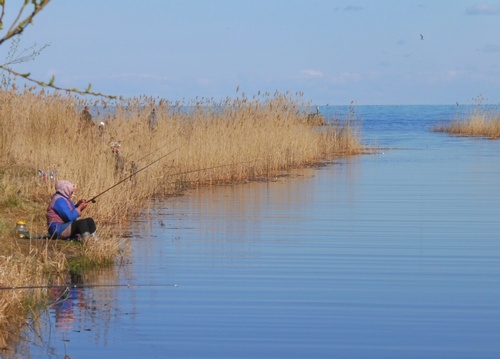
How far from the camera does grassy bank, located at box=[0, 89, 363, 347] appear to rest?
10.6 m

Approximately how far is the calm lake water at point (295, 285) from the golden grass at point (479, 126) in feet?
87.4

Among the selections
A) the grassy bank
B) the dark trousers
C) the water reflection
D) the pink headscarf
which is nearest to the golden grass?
the grassy bank

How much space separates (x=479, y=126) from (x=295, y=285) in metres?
37.4

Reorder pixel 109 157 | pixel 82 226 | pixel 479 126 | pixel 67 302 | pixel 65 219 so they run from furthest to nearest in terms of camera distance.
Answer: pixel 479 126 < pixel 109 157 < pixel 65 219 < pixel 82 226 < pixel 67 302

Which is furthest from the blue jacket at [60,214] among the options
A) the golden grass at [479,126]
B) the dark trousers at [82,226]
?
the golden grass at [479,126]

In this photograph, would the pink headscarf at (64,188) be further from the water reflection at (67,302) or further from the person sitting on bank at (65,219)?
the water reflection at (67,302)

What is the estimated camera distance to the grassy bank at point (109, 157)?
10.6 m

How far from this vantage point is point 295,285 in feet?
32.1

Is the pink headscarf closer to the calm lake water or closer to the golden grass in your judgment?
the calm lake water

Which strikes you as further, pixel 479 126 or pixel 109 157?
pixel 479 126

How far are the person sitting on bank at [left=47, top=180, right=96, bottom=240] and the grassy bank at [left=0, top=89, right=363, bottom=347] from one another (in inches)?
5.6

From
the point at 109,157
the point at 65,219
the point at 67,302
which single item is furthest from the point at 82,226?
the point at 109,157

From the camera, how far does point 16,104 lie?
1886 cm

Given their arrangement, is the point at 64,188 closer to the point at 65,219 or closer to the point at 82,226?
the point at 65,219
